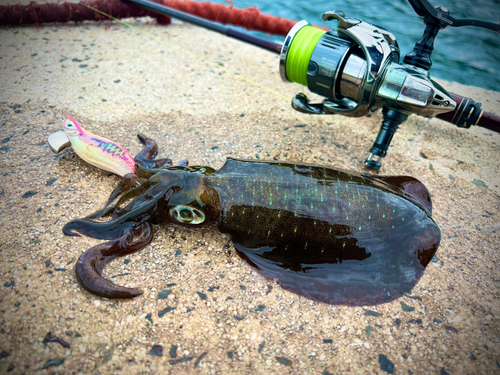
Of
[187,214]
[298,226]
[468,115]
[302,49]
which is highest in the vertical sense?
[302,49]

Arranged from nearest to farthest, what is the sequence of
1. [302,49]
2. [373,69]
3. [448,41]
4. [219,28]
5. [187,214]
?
A: [187,214], [373,69], [302,49], [219,28], [448,41]

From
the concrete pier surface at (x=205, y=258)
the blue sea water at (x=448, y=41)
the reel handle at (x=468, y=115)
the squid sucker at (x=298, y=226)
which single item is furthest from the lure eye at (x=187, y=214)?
the blue sea water at (x=448, y=41)

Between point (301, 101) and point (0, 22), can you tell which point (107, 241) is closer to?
point (301, 101)

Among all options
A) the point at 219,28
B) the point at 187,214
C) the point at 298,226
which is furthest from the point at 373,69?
the point at 219,28

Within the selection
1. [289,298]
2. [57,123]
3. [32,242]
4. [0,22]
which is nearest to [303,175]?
[289,298]

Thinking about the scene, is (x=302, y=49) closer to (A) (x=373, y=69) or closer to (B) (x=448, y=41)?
(A) (x=373, y=69)

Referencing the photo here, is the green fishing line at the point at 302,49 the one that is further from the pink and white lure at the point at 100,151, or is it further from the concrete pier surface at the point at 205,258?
the pink and white lure at the point at 100,151

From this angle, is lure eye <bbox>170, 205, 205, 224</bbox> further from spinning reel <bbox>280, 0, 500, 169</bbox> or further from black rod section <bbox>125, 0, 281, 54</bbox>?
black rod section <bbox>125, 0, 281, 54</bbox>
